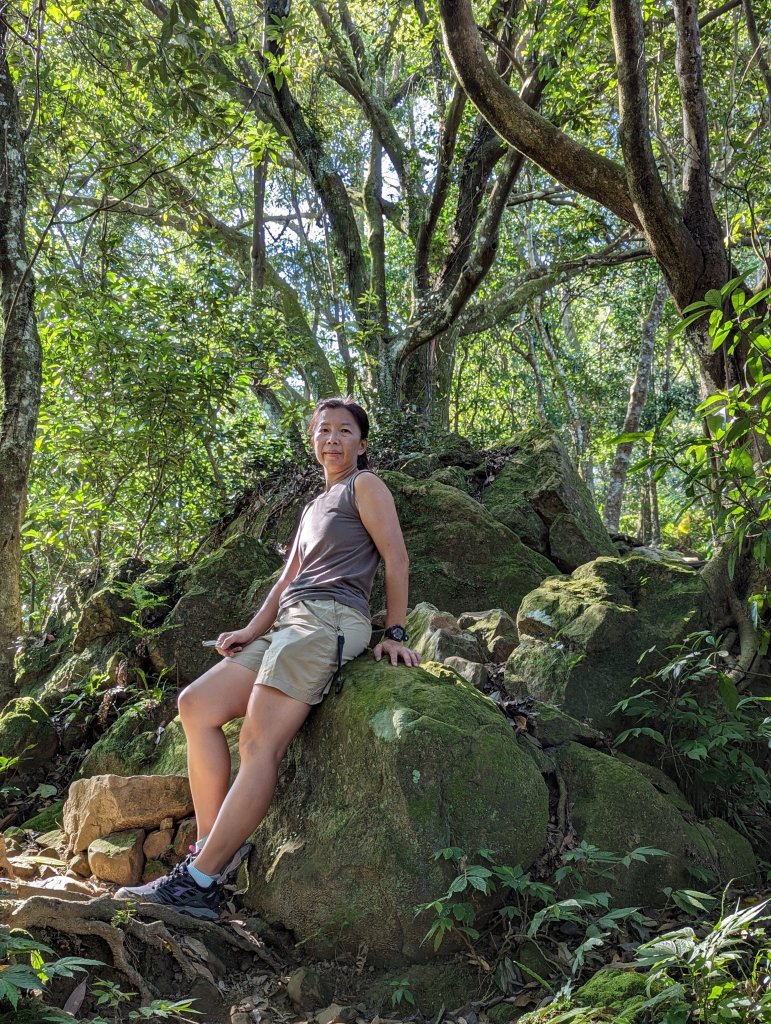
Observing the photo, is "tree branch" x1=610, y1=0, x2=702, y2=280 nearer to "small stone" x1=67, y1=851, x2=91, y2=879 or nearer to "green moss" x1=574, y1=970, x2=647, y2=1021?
"green moss" x1=574, y1=970, x2=647, y2=1021

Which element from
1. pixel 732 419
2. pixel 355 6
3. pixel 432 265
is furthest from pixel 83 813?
pixel 355 6

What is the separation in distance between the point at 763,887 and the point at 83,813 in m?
3.26

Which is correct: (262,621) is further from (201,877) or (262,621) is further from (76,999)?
(76,999)

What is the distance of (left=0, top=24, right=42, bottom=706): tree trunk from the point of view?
20.1ft

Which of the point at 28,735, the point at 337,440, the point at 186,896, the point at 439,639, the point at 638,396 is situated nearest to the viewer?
the point at 186,896

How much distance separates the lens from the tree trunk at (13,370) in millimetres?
6113

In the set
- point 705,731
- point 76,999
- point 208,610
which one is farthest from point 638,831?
point 208,610

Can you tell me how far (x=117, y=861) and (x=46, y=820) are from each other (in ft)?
3.81

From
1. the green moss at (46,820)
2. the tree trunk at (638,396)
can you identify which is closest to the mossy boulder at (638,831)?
the green moss at (46,820)

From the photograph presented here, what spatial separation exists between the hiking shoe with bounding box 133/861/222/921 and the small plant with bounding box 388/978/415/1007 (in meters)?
0.82

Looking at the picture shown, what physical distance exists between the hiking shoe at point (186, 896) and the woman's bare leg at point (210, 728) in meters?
0.27

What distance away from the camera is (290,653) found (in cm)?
346

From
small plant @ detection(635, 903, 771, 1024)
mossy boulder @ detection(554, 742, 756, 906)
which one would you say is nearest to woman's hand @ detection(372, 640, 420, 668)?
mossy boulder @ detection(554, 742, 756, 906)

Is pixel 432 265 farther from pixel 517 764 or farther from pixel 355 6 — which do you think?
pixel 517 764
